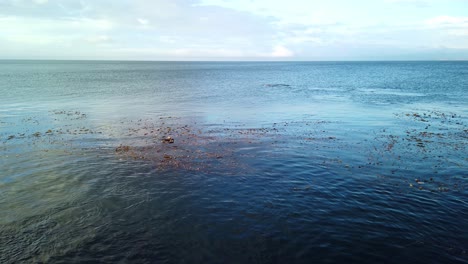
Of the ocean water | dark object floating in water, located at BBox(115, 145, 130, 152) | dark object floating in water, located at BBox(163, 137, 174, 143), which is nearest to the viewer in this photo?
the ocean water

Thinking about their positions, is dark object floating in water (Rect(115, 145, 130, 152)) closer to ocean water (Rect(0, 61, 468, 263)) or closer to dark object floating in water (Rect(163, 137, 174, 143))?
ocean water (Rect(0, 61, 468, 263))

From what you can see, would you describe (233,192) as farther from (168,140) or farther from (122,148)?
(122,148)

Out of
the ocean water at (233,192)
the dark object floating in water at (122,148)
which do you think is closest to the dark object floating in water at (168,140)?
the ocean water at (233,192)

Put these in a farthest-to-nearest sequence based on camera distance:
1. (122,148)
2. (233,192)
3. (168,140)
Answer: (168,140)
(122,148)
(233,192)

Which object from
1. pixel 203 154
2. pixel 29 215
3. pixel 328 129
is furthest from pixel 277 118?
pixel 29 215

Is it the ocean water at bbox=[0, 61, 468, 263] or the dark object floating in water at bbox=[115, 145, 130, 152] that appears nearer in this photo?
the ocean water at bbox=[0, 61, 468, 263]

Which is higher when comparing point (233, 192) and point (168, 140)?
point (168, 140)

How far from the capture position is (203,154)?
81.8 ft

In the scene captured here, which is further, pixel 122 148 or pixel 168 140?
pixel 168 140

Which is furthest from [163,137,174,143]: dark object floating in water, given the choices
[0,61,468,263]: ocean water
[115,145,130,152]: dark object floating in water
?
[115,145,130,152]: dark object floating in water

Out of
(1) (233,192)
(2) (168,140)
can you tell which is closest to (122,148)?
(2) (168,140)

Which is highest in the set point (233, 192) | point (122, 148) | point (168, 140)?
point (168, 140)

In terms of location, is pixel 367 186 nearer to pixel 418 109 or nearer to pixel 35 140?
pixel 35 140

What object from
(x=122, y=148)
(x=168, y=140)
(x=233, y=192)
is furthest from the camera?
(x=168, y=140)
